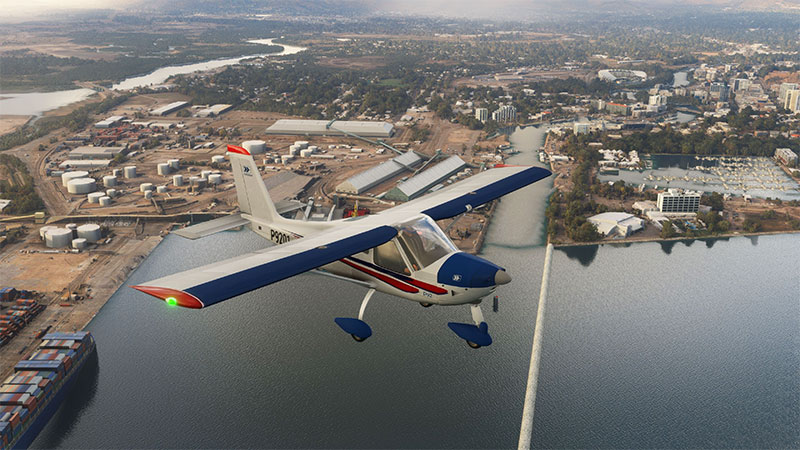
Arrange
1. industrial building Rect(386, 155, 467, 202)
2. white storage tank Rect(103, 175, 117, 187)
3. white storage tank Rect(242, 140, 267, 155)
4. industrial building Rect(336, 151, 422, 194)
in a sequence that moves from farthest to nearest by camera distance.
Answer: white storage tank Rect(242, 140, 267, 155)
white storage tank Rect(103, 175, 117, 187)
industrial building Rect(336, 151, 422, 194)
industrial building Rect(386, 155, 467, 202)

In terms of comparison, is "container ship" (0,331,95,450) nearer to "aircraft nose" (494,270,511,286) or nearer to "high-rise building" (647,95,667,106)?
"aircraft nose" (494,270,511,286)

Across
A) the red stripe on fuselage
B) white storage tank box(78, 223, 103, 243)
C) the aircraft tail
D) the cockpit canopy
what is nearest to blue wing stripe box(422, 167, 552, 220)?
the cockpit canopy

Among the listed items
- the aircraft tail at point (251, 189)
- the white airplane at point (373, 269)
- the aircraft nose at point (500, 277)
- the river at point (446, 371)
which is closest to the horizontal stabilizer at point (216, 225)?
the aircraft tail at point (251, 189)

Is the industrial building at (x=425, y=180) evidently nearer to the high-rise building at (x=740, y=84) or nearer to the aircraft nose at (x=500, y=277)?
the aircraft nose at (x=500, y=277)

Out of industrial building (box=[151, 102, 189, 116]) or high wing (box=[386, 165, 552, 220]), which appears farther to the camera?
industrial building (box=[151, 102, 189, 116])

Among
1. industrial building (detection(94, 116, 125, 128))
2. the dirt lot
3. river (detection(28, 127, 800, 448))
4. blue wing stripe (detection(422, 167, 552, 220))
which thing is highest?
blue wing stripe (detection(422, 167, 552, 220))

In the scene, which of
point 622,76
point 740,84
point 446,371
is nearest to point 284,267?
point 446,371

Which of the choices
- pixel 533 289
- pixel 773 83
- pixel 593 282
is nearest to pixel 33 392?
pixel 533 289
